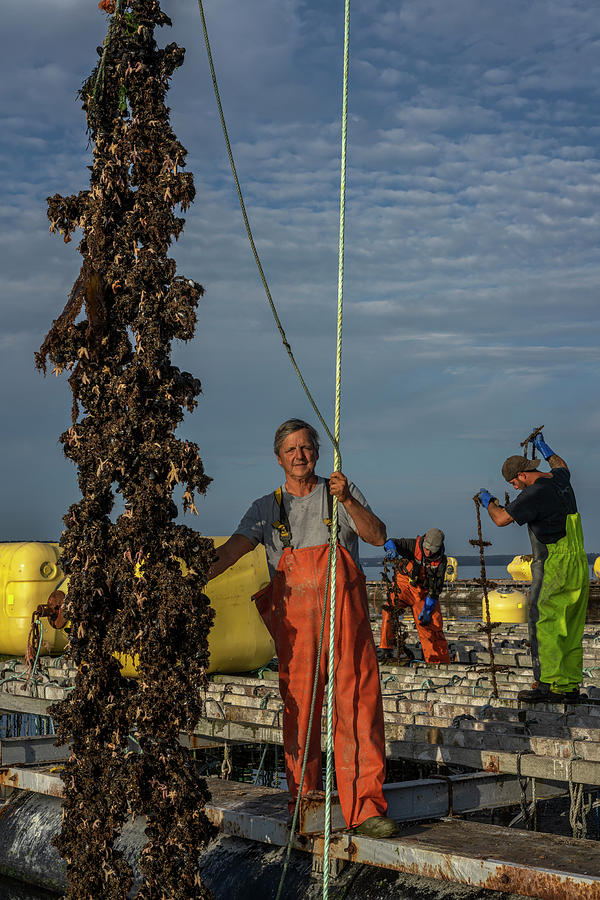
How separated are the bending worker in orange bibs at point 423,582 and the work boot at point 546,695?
3.31m

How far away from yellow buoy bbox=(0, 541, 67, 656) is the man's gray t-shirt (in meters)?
7.98

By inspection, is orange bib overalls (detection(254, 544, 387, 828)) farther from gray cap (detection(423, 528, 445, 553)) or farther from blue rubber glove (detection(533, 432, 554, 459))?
gray cap (detection(423, 528, 445, 553))

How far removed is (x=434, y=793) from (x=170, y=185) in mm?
3049

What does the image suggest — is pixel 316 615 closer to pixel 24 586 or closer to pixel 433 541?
pixel 433 541

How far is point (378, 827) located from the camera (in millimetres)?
4289

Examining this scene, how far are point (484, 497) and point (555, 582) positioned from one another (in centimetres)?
116

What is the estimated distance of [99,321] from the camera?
4.07m

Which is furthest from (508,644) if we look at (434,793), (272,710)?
(434,793)

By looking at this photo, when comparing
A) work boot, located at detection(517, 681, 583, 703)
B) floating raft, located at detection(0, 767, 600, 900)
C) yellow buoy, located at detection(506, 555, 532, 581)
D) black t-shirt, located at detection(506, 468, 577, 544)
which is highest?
yellow buoy, located at detection(506, 555, 532, 581)

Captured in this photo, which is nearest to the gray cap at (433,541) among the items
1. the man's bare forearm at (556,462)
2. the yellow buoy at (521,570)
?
the man's bare forearm at (556,462)

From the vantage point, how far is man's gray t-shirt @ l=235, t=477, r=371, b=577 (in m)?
4.59

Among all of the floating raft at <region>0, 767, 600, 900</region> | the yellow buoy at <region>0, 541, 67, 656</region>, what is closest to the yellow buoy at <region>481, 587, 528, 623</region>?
the yellow buoy at <region>0, 541, 67, 656</region>

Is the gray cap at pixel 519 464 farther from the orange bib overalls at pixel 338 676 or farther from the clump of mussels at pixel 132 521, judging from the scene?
the clump of mussels at pixel 132 521

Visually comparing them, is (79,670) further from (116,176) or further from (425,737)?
(425,737)
